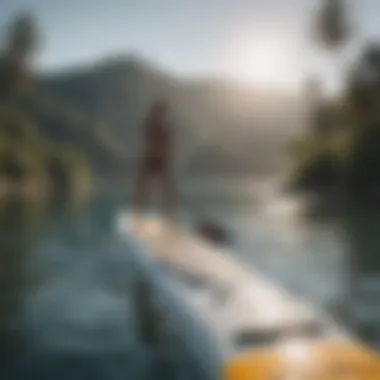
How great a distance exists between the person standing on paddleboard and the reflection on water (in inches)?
24.9

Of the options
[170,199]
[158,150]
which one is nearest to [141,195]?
[170,199]

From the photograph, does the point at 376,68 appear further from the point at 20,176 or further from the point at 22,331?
the point at 22,331

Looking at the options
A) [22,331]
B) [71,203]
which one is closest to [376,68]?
[71,203]

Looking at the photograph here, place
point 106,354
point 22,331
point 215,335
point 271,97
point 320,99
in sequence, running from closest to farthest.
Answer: point 215,335, point 106,354, point 22,331, point 271,97, point 320,99

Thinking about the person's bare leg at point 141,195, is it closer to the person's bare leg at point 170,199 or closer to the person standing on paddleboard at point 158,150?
the person standing on paddleboard at point 158,150

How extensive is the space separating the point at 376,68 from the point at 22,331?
663cm

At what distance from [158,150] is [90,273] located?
3.79 feet

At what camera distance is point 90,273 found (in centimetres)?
432

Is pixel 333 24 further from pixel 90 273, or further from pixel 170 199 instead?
pixel 90 273

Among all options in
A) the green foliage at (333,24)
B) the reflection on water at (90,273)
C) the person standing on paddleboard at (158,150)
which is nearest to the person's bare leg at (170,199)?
the person standing on paddleboard at (158,150)

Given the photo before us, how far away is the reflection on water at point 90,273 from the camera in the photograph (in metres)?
2.60

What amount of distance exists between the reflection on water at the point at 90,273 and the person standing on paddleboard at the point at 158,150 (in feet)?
2.07

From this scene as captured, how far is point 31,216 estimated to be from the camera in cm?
750

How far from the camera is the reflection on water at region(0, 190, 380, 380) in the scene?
260cm
